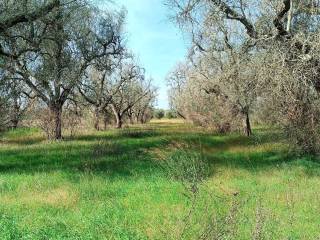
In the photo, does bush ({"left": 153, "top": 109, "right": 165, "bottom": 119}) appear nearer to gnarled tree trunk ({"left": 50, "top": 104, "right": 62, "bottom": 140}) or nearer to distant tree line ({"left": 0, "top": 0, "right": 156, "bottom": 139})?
distant tree line ({"left": 0, "top": 0, "right": 156, "bottom": 139})

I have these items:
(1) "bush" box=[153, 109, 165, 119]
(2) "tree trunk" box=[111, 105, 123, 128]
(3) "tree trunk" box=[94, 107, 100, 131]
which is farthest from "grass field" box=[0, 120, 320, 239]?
(1) "bush" box=[153, 109, 165, 119]

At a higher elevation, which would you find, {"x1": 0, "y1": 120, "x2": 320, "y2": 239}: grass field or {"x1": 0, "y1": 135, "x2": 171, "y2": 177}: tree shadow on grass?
{"x1": 0, "y1": 135, "x2": 171, "y2": 177}: tree shadow on grass

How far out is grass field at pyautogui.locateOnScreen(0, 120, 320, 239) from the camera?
841 centimetres

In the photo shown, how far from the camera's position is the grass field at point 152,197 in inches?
331

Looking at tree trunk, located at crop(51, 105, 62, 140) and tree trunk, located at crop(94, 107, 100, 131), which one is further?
tree trunk, located at crop(94, 107, 100, 131)

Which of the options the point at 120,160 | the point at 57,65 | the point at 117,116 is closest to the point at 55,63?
the point at 57,65

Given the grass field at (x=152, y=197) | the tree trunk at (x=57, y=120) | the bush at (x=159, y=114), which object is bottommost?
the grass field at (x=152, y=197)

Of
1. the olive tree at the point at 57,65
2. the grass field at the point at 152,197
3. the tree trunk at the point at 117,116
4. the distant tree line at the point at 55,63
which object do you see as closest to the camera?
the grass field at the point at 152,197

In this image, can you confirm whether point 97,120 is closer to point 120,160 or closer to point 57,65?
point 57,65

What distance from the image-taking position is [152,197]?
11.9 metres

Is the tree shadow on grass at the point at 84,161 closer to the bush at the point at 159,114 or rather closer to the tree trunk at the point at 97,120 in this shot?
the tree trunk at the point at 97,120

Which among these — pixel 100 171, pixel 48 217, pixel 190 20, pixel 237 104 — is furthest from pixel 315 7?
pixel 237 104

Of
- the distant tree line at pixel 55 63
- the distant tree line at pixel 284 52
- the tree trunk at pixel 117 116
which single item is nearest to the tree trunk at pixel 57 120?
the distant tree line at pixel 55 63

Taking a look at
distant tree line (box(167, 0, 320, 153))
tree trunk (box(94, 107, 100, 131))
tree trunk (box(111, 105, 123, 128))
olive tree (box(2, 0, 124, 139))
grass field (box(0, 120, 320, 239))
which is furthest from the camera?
tree trunk (box(111, 105, 123, 128))
